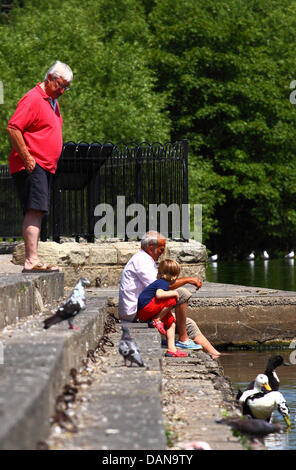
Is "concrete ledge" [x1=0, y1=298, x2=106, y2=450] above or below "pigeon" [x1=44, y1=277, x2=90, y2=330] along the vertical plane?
below

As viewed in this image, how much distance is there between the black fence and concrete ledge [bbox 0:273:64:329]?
514 centimetres

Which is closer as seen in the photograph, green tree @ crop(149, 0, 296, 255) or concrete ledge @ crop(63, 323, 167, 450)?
concrete ledge @ crop(63, 323, 167, 450)

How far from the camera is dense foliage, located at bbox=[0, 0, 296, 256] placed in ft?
111

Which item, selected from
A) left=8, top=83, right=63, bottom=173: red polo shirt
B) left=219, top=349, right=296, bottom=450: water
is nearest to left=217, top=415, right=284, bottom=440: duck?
left=219, top=349, right=296, bottom=450: water

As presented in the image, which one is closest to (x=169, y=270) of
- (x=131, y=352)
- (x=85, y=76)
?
(x=131, y=352)

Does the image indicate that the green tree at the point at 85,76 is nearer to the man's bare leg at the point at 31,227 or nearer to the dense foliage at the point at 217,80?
the dense foliage at the point at 217,80

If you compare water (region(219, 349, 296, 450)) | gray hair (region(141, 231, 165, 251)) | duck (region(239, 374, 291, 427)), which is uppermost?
gray hair (region(141, 231, 165, 251))

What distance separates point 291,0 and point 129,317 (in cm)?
3986

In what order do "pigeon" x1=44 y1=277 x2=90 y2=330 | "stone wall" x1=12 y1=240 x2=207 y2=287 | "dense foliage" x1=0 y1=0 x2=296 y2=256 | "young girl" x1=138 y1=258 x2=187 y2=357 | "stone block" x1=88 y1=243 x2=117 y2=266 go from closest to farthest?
"pigeon" x1=44 y1=277 x2=90 y2=330 → "young girl" x1=138 y1=258 x2=187 y2=357 → "stone wall" x1=12 y1=240 x2=207 y2=287 → "stone block" x1=88 y1=243 x2=117 y2=266 → "dense foliage" x1=0 y1=0 x2=296 y2=256

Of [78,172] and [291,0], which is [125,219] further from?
[291,0]

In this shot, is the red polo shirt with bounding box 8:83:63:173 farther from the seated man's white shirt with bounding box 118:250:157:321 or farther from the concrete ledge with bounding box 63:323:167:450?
the concrete ledge with bounding box 63:323:167:450

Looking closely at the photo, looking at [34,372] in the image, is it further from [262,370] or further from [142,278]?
[262,370]
